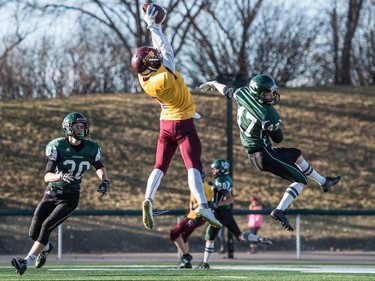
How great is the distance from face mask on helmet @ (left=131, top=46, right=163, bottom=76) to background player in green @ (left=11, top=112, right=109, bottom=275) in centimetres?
165

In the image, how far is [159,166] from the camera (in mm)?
11312

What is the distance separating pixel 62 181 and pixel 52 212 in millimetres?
441

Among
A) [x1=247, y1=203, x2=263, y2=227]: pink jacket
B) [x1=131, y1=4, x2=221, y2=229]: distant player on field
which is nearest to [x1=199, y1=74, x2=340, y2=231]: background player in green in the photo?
[x1=131, y1=4, x2=221, y2=229]: distant player on field

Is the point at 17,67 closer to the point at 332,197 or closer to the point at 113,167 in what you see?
the point at 113,167

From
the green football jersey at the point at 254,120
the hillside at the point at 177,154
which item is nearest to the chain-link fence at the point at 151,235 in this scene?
the hillside at the point at 177,154

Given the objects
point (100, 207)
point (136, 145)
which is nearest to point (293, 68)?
point (136, 145)

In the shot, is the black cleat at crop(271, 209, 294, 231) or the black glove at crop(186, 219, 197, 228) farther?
the black glove at crop(186, 219, 197, 228)

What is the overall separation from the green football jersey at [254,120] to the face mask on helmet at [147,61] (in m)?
1.27

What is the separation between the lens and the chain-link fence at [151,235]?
22.8m

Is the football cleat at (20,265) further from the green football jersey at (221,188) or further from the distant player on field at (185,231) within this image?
the green football jersey at (221,188)

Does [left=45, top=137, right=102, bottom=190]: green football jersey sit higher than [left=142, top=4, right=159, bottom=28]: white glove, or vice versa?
[left=142, top=4, right=159, bottom=28]: white glove

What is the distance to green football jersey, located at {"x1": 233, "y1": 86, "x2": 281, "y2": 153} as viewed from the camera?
448 inches

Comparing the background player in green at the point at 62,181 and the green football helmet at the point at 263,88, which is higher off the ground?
the green football helmet at the point at 263,88

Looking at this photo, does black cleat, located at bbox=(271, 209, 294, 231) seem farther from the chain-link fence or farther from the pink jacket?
the chain-link fence
